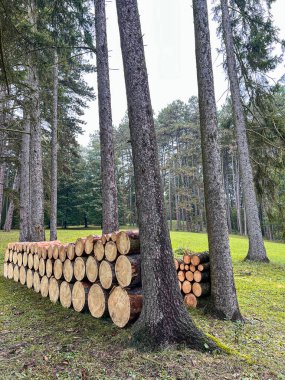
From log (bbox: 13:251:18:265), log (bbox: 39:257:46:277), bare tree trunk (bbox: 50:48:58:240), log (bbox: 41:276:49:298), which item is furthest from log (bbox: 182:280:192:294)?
bare tree trunk (bbox: 50:48:58:240)

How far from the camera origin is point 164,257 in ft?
10.6

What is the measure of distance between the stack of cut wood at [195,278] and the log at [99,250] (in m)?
1.52

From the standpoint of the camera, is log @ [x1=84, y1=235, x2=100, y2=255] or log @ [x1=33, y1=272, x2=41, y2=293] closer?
log @ [x1=84, y1=235, x2=100, y2=255]

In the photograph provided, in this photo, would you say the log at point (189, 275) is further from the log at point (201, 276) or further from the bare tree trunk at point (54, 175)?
the bare tree trunk at point (54, 175)

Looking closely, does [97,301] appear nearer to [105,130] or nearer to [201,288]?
[201,288]

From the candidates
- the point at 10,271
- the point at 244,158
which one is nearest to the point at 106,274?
the point at 10,271

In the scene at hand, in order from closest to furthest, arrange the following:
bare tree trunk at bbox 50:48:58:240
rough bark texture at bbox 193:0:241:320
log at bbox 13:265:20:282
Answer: rough bark texture at bbox 193:0:241:320, log at bbox 13:265:20:282, bare tree trunk at bbox 50:48:58:240

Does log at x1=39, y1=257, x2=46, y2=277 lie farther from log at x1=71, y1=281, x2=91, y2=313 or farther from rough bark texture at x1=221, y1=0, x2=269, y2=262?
rough bark texture at x1=221, y1=0, x2=269, y2=262

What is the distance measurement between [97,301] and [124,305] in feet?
2.01

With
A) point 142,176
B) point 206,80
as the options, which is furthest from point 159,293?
point 206,80

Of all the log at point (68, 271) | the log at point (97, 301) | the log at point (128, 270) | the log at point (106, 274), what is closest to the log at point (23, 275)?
the log at point (68, 271)

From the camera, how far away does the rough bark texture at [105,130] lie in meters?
6.42

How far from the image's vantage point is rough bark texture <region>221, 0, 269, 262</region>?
9.55m

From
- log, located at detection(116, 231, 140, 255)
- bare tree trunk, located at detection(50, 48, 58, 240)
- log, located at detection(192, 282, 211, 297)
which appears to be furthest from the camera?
bare tree trunk, located at detection(50, 48, 58, 240)
